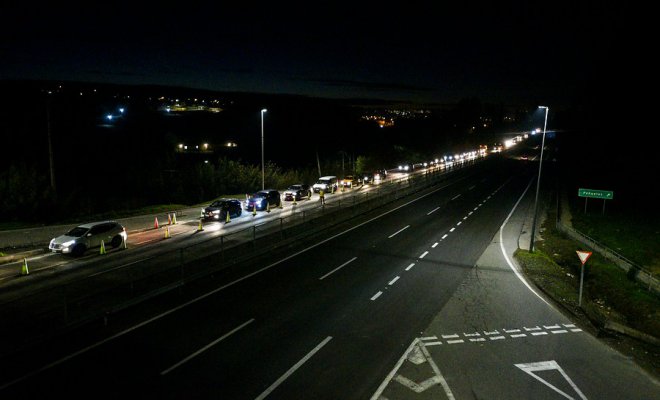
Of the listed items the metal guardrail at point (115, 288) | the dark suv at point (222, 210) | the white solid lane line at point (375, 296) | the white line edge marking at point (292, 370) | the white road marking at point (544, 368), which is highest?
the dark suv at point (222, 210)

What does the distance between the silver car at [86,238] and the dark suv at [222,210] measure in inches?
308

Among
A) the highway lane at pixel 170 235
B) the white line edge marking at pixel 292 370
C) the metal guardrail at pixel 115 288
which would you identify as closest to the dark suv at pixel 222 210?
the highway lane at pixel 170 235

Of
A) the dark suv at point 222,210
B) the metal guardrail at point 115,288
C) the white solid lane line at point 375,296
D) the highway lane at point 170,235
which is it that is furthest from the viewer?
the dark suv at point 222,210

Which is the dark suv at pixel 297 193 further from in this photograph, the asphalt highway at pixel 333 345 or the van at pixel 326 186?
the asphalt highway at pixel 333 345

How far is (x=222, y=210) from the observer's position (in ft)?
102

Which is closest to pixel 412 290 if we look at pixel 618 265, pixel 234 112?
pixel 618 265

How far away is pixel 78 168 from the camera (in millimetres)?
55562

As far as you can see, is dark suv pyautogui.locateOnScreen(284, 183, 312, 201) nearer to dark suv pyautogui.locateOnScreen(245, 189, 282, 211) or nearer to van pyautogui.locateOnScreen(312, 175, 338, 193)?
van pyautogui.locateOnScreen(312, 175, 338, 193)

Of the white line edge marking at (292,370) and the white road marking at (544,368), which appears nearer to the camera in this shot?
the white line edge marking at (292,370)

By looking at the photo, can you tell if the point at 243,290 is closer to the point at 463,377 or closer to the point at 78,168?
the point at 463,377

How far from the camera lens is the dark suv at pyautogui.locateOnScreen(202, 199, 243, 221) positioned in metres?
30.6

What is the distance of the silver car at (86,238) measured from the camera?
20.8 m

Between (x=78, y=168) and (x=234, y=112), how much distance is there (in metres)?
102

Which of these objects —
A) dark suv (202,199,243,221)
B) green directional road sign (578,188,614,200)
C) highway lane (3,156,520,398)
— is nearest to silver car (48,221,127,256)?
dark suv (202,199,243,221)
